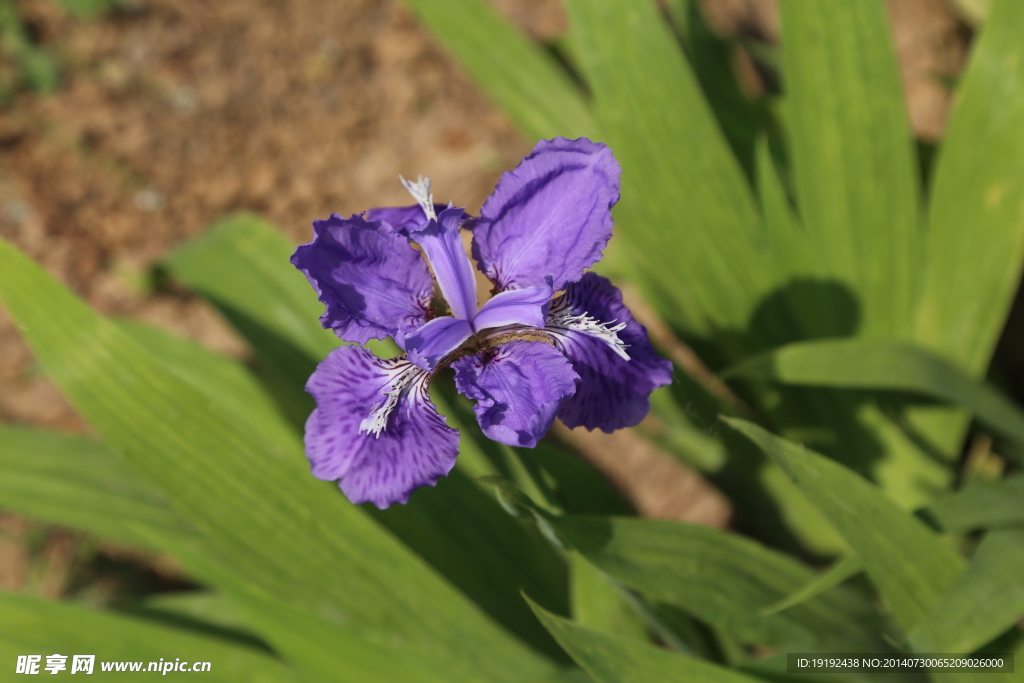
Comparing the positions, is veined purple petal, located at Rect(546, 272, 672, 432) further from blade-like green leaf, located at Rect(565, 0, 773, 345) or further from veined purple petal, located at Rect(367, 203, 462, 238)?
blade-like green leaf, located at Rect(565, 0, 773, 345)

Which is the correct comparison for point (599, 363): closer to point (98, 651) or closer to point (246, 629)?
point (98, 651)

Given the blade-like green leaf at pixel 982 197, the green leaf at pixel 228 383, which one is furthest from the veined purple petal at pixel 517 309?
the blade-like green leaf at pixel 982 197

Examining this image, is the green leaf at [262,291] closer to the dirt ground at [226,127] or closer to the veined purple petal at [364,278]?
the veined purple petal at [364,278]

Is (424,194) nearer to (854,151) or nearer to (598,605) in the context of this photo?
(598,605)

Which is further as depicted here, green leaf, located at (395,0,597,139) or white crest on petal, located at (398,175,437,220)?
green leaf, located at (395,0,597,139)

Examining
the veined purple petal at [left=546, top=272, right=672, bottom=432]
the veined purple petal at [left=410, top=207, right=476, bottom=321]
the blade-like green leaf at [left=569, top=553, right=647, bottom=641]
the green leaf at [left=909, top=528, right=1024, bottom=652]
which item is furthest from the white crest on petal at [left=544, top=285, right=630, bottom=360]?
the green leaf at [left=909, top=528, right=1024, bottom=652]

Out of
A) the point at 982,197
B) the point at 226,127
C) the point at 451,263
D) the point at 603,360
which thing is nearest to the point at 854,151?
the point at 982,197
